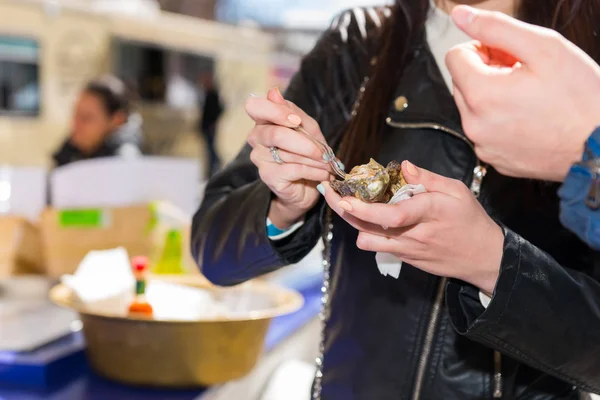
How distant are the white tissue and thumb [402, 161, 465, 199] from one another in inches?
31.5

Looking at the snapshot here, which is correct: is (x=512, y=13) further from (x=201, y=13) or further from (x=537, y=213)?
(x=201, y=13)

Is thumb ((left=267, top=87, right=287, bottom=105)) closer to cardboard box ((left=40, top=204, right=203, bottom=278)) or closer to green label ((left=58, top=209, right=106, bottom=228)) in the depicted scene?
cardboard box ((left=40, top=204, right=203, bottom=278))

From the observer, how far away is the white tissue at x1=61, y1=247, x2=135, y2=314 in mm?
1208

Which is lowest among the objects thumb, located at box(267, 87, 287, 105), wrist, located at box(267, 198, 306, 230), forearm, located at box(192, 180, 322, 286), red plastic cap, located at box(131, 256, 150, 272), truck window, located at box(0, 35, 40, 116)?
truck window, located at box(0, 35, 40, 116)

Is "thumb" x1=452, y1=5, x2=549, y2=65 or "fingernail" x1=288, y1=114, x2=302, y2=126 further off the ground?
"thumb" x1=452, y1=5, x2=549, y2=65

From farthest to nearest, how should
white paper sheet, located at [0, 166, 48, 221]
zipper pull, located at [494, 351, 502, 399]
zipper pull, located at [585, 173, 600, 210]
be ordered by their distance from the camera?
white paper sheet, located at [0, 166, 48, 221]
zipper pull, located at [494, 351, 502, 399]
zipper pull, located at [585, 173, 600, 210]

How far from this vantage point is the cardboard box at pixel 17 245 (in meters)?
1.61

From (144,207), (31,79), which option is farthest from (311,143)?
(31,79)

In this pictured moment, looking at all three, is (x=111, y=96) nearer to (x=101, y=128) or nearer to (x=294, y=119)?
(x=101, y=128)

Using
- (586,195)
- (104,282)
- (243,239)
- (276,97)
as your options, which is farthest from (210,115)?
(586,195)

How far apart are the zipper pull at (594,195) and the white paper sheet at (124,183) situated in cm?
143

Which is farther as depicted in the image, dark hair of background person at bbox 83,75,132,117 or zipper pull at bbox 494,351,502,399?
dark hair of background person at bbox 83,75,132,117

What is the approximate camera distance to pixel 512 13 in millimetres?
789

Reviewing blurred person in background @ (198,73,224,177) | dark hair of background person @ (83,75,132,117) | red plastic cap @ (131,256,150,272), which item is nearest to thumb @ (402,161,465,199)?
red plastic cap @ (131,256,150,272)
